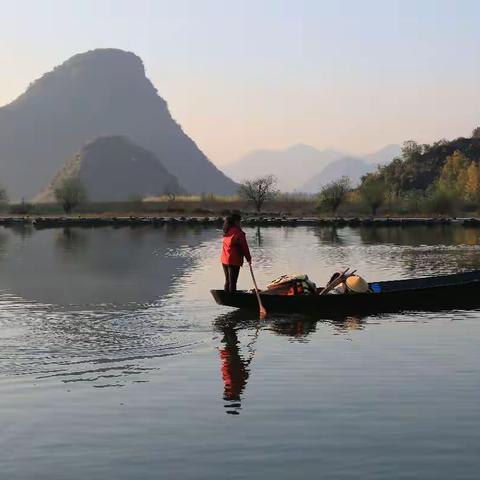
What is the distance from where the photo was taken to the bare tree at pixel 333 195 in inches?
5418

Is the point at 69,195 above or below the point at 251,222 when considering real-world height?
above

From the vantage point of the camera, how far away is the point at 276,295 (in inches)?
1018

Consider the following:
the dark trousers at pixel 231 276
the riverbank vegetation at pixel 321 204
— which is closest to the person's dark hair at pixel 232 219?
the dark trousers at pixel 231 276

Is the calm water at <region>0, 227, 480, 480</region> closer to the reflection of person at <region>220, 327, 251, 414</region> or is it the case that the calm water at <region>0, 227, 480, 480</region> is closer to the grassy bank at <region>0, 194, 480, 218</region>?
the reflection of person at <region>220, 327, 251, 414</region>

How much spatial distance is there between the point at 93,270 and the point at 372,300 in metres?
23.5

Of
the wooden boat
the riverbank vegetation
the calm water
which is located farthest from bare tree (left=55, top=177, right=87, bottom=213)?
the wooden boat

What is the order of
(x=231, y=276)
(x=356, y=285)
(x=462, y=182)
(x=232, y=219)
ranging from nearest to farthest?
(x=232, y=219) < (x=231, y=276) < (x=356, y=285) < (x=462, y=182)

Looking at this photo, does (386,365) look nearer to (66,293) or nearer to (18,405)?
(18,405)

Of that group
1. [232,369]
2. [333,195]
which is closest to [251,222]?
[333,195]

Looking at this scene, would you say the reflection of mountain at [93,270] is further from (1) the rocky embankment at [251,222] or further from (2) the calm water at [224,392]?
(1) the rocky embankment at [251,222]

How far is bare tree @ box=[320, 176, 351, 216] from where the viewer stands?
13762cm

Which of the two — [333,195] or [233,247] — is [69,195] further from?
[233,247]

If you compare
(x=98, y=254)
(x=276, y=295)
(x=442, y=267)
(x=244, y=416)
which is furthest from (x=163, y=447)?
(x=98, y=254)

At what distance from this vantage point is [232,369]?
1817cm
